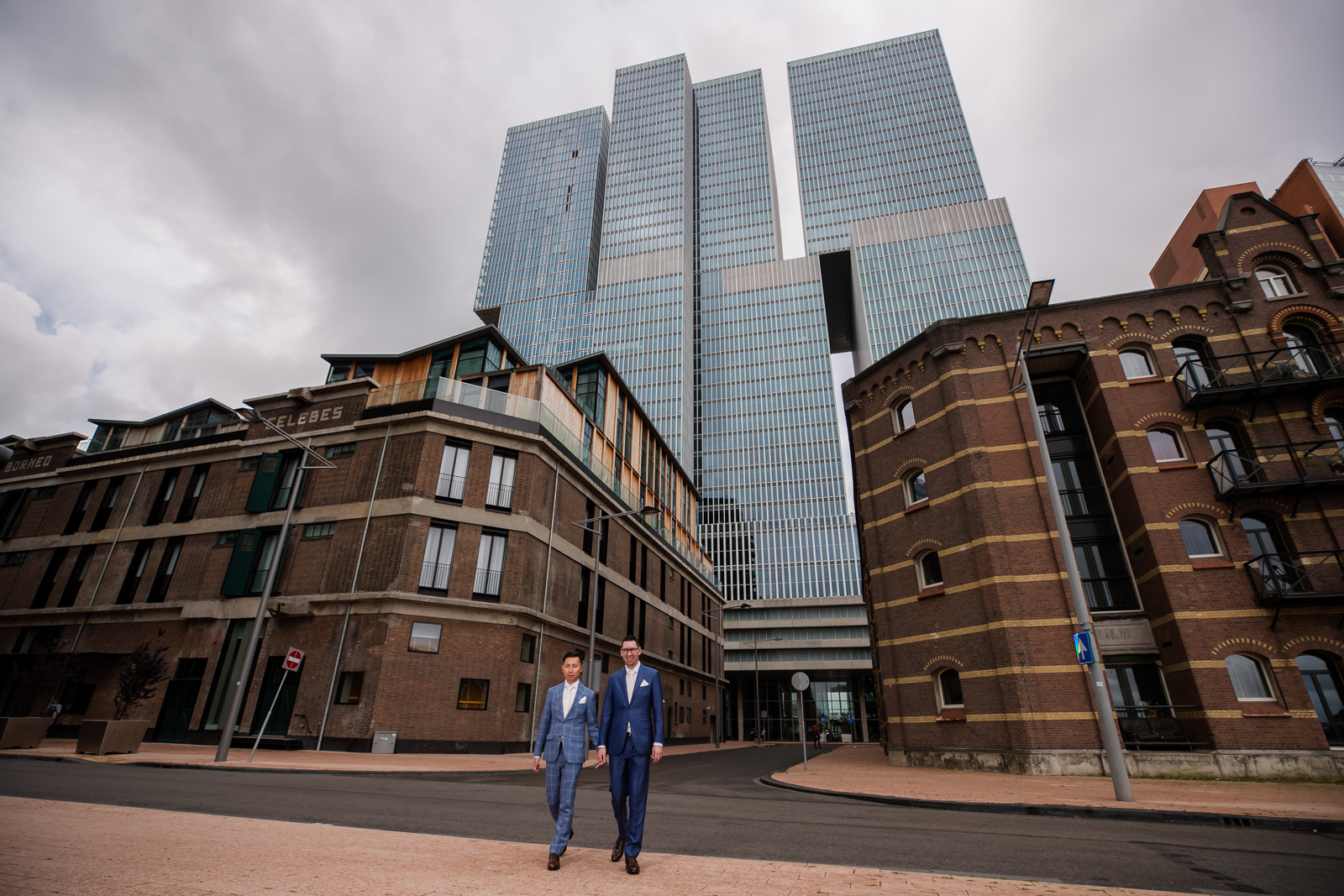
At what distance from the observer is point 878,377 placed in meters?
23.2

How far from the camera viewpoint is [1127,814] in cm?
902

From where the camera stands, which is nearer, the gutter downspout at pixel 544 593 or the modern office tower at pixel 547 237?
the gutter downspout at pixel 544 593

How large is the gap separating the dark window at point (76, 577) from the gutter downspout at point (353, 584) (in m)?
15.3

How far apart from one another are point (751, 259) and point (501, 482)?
99.1 metres

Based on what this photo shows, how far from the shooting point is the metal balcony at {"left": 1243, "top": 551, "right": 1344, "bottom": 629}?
15203 millimetres

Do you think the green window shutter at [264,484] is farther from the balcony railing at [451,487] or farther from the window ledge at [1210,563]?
the window ledge at [1210,563]

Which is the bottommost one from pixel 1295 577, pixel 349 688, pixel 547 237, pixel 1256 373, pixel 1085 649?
pixel 349 688

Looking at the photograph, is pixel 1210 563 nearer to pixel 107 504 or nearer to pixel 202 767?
pixel 202 767

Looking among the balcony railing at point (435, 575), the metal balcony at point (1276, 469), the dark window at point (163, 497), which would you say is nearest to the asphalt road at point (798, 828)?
the balcony railing at point (435, 575)

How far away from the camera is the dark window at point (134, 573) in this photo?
25.7 m

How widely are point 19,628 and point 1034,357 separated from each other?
42723 mm

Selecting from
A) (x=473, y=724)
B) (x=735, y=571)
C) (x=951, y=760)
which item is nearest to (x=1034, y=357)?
(x=951, y=760)

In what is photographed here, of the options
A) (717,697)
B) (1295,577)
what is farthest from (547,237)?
(1295,577)

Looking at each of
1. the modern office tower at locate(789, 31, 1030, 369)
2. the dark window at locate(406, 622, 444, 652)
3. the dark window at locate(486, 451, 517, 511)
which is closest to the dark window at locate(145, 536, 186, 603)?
the dark window at locate(406, 622, 444, 652)
